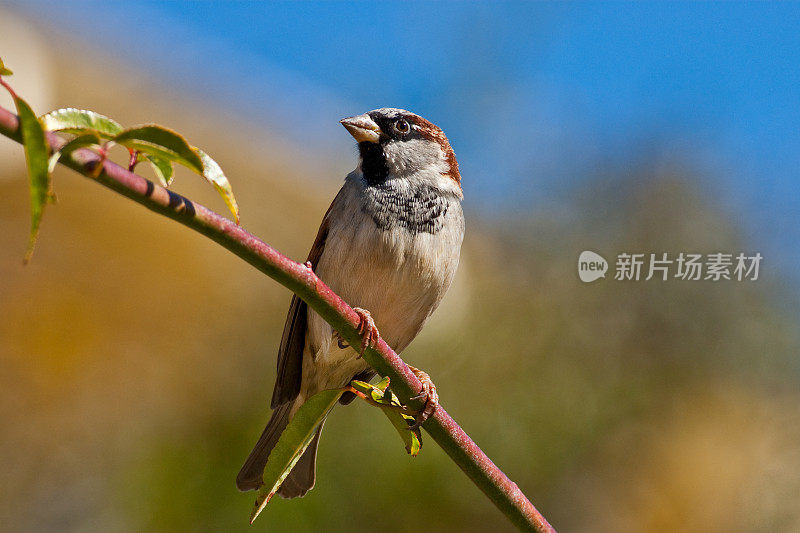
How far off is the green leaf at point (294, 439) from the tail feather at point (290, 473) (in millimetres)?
1073

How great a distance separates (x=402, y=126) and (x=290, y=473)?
44.4 inches

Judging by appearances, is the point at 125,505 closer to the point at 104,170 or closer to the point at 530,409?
the point at 530,409

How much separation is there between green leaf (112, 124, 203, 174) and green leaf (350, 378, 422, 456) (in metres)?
0.55

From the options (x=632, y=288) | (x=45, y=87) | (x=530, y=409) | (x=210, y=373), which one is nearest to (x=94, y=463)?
(x=210, y=373)

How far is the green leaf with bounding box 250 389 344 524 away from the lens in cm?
126

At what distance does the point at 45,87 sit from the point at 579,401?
Answer: 7.19 m

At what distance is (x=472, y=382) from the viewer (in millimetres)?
4141

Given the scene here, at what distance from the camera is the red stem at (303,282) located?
0.75 meters

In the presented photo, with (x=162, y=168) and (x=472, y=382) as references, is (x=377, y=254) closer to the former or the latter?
(x=162, y=168)

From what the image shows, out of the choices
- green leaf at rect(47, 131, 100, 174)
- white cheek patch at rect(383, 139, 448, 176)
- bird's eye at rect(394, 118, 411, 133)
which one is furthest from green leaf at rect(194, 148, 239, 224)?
bird's eye at rect(394, 118, 411, 133)

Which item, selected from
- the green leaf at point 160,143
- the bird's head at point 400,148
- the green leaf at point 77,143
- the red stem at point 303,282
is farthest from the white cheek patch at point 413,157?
the green leaf at point 77,143

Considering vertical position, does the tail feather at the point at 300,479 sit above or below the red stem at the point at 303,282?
below

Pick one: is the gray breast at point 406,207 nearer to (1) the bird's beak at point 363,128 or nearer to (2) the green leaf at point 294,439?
(1) the bird's beak at point 363,128

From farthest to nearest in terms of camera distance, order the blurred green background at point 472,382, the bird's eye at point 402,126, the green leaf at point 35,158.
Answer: the blurred green background at point 472,382, the bird's eye at point 402,126, the green leaf at point 35,158
